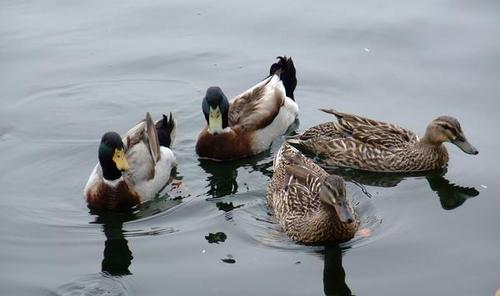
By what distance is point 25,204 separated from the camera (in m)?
9.73

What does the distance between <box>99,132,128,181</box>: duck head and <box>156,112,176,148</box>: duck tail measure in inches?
35.5

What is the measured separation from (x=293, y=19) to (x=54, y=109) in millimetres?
3671

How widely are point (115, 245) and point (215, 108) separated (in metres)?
2.20

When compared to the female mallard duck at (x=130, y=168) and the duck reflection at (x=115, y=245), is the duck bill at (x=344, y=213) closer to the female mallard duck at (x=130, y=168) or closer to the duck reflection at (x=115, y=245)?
the duck reflection at (x=115, y=245)

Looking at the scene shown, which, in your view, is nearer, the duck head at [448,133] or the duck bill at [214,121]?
the duck head at [448,133]

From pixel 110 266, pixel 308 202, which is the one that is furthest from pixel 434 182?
pixel 110 266

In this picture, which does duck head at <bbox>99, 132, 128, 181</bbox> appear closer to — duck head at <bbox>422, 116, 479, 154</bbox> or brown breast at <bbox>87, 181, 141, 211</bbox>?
brown breast at <bbox>87, 181, 141, 211</bbox>

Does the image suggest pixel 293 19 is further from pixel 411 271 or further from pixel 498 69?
pixel 411 271

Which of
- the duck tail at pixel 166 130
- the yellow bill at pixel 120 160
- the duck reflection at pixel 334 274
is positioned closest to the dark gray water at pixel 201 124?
the duck reflection at pixel 334 274

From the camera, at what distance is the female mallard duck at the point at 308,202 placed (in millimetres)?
8547

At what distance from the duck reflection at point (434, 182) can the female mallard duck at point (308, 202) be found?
65cm

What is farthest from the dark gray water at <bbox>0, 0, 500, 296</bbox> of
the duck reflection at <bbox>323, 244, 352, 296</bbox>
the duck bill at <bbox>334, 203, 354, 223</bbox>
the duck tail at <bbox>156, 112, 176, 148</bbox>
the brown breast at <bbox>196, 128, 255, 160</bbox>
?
the duck bill at <bbox>334, 203, 354, 223</bbox>

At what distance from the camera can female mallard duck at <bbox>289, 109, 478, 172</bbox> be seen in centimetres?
1020

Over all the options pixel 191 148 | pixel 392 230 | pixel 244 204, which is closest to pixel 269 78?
pixel 191 148
